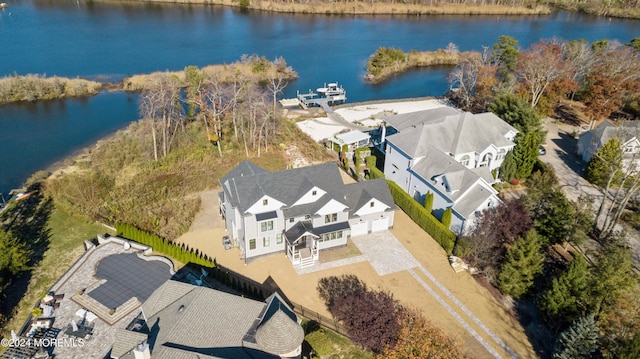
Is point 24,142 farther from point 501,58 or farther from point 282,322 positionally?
point 501,58

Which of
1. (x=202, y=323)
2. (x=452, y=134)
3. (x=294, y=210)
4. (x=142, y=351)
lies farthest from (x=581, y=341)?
(x=452, y=134)

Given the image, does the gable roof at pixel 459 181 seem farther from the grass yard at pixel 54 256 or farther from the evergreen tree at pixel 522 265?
the grass yard at pixel 54 256

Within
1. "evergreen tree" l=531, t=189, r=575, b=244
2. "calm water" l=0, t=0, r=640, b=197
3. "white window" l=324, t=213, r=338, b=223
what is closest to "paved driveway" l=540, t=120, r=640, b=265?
"evergreen tree" l=531, t=189, r=575, b=244

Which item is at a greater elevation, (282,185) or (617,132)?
(617,132)

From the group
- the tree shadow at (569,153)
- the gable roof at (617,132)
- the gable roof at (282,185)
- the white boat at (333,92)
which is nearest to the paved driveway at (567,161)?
the tree shadow at (569,153)

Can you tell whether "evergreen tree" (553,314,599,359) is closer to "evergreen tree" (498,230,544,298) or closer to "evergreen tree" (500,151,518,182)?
"evergreen tree" (498,230,544,298)

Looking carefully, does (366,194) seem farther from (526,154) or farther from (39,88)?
(39,88)

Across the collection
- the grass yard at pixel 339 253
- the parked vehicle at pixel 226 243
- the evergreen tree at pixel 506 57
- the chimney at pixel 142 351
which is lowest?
the grass yard at pixel 339 253
